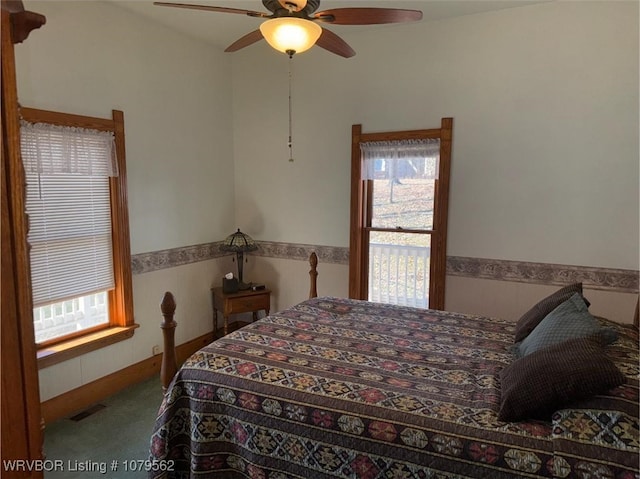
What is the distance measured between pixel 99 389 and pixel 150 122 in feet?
7.32

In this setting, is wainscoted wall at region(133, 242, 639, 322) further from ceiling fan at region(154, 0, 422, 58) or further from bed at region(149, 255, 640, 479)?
ceiling fan at region(154, 0, 422, 58)

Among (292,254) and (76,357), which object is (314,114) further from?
(76,357)

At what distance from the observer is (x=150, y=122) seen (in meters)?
3.48

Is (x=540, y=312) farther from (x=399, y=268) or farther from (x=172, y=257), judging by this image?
(x=172, y=257)

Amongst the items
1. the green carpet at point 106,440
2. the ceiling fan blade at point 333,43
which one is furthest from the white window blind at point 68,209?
the ceiling fan blade at point 333,43

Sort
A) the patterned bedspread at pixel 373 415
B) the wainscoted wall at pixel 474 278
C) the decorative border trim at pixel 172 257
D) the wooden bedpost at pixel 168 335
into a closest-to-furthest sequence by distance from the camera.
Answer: the patterned bedspread at pixel 373 415, the wooden bedpost at pixel 168 335, the wainscoted wall at pixel 474 278, the decorative border trim at pixel 172 257

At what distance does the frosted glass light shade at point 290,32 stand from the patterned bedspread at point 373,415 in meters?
1.61

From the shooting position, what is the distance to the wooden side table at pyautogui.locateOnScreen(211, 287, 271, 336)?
12.9ft

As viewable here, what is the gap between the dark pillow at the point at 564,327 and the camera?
1.77 metres

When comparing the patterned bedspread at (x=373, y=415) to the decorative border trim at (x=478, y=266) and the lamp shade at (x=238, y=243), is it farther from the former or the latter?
the lamp shade at (x=238, y=243)

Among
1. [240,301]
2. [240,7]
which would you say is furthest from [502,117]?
[240,301]

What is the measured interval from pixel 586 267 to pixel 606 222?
363 millimetres

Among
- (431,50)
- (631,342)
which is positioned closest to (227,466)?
(631,342)

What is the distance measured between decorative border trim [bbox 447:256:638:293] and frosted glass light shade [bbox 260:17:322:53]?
7.41 feet
